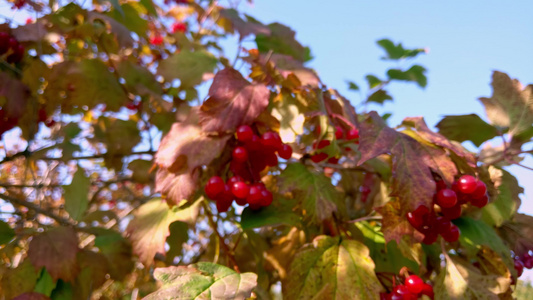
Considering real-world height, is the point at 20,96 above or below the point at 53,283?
above

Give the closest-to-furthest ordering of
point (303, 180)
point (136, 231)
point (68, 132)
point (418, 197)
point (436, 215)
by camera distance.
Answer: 1. point (418, 197)
2. point (436, 215)
3. point (303, 180)
4. point (136, 231)
5. point (68, 132)

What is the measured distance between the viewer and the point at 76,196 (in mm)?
1747

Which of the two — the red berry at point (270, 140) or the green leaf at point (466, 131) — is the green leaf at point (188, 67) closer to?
the red berry at point (270, 140)

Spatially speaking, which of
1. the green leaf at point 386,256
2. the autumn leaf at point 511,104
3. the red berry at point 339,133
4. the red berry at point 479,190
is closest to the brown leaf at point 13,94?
the red berry at point 339,133

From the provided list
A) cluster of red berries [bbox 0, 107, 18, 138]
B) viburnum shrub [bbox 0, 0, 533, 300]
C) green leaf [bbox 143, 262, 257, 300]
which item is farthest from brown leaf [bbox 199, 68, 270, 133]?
cluster of red berries [bbox 0, 107, 18, 138]

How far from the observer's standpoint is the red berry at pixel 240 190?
4.29 ft

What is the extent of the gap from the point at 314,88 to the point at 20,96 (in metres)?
1.40

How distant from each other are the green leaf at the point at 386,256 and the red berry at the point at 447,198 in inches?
18.4

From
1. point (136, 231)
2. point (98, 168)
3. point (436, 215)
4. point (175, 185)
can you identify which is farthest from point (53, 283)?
point (98, 168)

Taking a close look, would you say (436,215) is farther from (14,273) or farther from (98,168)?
(98,168)

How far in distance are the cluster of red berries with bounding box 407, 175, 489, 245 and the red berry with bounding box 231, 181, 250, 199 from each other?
0.54 m

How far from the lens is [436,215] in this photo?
4.23 feet

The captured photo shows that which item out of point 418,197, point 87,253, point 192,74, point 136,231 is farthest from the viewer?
point 192,74

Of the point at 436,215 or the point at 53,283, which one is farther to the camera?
the point at 53,283
